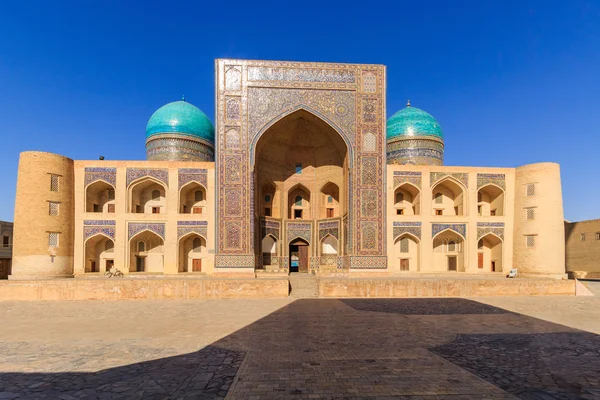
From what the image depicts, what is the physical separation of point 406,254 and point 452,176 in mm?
5398

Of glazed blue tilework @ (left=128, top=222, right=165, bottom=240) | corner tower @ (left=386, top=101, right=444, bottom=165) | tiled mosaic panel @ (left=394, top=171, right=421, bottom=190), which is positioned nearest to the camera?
glazed blue tilework @ (left=128, top=222, right=165, bottom=240)

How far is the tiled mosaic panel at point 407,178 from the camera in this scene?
1978 centimetres

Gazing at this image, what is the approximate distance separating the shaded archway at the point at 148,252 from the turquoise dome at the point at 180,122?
7915 millimetres

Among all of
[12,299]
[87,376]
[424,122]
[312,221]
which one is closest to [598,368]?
[87,376]

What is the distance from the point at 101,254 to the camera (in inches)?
776

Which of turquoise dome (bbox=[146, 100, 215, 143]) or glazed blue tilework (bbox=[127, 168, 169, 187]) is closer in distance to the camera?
glazed blue tilework (bbox=[127, 168, 169, 187])

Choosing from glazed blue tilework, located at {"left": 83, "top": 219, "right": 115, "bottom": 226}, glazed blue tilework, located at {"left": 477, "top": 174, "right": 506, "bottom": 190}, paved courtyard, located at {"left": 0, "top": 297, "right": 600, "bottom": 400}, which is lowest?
paved courtyard, located at {"left": 0, "top": 297, "right": 600, "bottom": 400}

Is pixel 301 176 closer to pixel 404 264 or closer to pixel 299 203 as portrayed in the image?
pixel 299 203

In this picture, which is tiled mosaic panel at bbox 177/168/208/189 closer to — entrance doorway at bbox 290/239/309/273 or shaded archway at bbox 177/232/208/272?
shaded archway at bbox 177/232/208/272

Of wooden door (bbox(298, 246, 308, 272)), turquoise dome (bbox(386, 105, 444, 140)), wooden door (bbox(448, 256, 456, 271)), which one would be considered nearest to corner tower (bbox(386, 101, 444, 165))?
turquoise dome (bbox(386, 105, 444, 140))

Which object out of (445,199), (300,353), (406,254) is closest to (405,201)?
(445,199)

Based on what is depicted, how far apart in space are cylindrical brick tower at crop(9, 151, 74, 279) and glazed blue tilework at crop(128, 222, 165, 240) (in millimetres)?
2930

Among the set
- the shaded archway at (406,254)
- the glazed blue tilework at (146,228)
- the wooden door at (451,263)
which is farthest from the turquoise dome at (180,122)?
the wooden door at (451,263)

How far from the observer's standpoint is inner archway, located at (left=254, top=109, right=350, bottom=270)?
69.0ft
